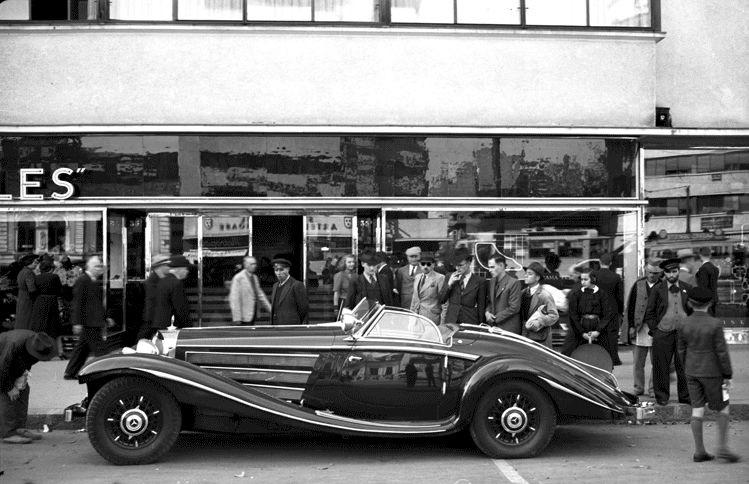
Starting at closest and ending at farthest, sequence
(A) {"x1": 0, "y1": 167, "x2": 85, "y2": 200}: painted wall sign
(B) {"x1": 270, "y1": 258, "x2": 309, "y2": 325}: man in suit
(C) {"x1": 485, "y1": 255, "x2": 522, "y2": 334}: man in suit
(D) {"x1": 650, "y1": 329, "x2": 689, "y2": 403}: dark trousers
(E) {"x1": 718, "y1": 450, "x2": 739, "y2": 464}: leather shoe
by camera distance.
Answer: (E) {"x1": 718, "y1": 450, "x2": 739, "y2": 464}: leather shoe < (D) {"x1": 650, "y1": 329, "x2": 689, "y2": 403}: dark trousers < (C) {"x1": 485, "y1": 255, "x2": 522, "y2": 334}: man in suit < (B) {"x1": 270, "y1": 258, "x2": 309, "y2": 325}: man in suit < (A) {"x1": 0, "y1": 167, "x2": 85, "y2": 200}: painted wall sign

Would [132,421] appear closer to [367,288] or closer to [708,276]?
[367,288]

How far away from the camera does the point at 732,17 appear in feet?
49.9

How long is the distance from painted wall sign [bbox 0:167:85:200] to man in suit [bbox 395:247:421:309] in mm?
5501

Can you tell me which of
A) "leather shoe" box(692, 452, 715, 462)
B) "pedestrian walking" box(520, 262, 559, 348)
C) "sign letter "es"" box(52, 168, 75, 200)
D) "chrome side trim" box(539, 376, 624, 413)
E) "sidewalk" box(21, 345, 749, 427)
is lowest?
"leather shoe" box(692, 452, 715, 462)

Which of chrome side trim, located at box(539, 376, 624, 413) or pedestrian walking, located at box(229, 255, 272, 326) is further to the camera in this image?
pedestrian walking, located at box(229, 255, 272, 326)

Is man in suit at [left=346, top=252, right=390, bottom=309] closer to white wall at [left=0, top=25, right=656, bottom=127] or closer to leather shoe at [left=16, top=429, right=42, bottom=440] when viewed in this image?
white wall at [left=0, top=25, right=656, bottom=127]

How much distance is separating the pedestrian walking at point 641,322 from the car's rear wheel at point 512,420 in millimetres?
3234

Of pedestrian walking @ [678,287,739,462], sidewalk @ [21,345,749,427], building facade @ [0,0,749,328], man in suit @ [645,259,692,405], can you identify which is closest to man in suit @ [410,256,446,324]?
building facade @ [0,0,749,328]

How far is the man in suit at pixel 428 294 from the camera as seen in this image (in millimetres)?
11711

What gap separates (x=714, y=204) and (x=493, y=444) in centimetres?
970

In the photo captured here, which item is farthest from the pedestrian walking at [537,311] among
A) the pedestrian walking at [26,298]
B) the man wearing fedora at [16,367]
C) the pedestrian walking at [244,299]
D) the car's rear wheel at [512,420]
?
the pedestrian walking at [26,298]

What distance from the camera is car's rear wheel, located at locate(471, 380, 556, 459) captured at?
7.60 m

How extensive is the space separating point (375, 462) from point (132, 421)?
2.20 metres

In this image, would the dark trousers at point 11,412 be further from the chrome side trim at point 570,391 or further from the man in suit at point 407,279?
the man in suit at point 407,279
